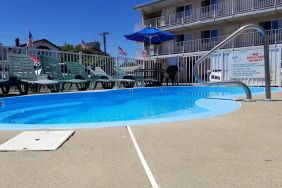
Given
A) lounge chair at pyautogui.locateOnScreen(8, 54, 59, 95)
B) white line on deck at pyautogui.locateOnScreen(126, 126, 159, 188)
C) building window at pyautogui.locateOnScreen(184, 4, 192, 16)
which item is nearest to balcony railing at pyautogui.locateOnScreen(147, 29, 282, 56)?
building window at pyautogui.locateOnScreen(184, 4, 192, 16)

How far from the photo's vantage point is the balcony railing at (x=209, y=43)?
62.3 ft

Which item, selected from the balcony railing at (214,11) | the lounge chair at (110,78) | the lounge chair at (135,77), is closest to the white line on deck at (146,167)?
the lounge chair at (110,78)

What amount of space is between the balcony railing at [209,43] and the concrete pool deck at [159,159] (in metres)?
17.1

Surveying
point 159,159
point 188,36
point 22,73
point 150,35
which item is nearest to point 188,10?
point 188,36

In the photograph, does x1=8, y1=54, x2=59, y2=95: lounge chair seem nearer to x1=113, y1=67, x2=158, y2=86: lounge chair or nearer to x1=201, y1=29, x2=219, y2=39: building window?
x1=113, y1=67, x2=158, y2=86: lounge chair

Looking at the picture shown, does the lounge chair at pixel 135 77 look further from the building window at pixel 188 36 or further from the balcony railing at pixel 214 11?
the building window at pixel 188 36

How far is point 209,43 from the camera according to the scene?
22453 mm

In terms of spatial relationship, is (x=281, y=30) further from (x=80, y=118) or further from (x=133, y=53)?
(x=80, y=118)

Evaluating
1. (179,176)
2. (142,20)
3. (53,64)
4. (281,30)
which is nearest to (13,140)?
(179,176)

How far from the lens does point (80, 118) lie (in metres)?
5.14

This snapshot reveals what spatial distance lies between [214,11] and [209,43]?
2.35 meters

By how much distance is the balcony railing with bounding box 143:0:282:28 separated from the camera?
773 inches

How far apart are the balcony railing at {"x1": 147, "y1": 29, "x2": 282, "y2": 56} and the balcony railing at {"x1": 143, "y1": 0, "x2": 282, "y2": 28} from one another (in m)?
1.62

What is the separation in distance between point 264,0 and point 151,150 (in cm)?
2027
